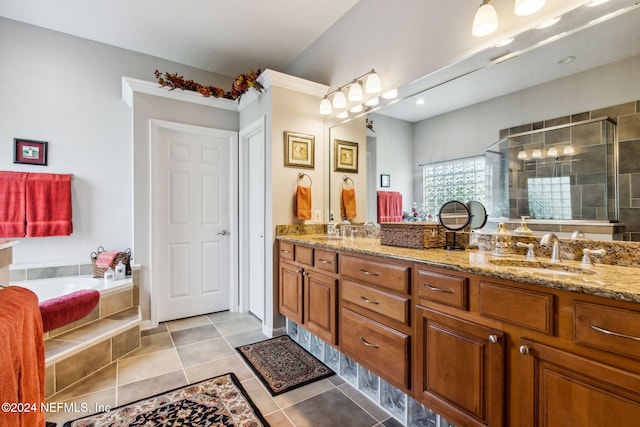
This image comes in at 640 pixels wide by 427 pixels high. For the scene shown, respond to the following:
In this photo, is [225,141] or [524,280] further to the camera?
[225,141]

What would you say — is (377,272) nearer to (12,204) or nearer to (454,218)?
(454,218)

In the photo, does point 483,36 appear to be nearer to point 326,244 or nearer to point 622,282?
point 622,282

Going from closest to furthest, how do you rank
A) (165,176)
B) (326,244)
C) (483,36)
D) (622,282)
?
1. (622,282)
2. (483,36)
3. (326,244)
4. (165,176)

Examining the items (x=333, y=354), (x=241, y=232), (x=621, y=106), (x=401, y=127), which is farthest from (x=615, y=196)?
(x=241, y=232)

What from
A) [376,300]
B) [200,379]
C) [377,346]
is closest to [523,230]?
[376,300]

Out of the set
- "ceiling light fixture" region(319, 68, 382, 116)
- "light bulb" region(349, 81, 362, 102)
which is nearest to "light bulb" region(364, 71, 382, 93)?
"ceiling light fixture" region(319, 68, 382, 116)

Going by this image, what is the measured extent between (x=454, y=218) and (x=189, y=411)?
1919 mm

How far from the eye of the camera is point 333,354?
2.18 meters

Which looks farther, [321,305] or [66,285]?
[66,285]

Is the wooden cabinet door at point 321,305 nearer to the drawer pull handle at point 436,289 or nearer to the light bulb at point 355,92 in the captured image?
the drawer pull handle at point 436,289

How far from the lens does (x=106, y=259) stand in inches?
111

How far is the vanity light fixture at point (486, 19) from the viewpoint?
57.7 inches

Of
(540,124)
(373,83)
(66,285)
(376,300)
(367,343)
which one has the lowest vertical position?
(367,343)

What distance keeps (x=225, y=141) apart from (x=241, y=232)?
1075 mm
